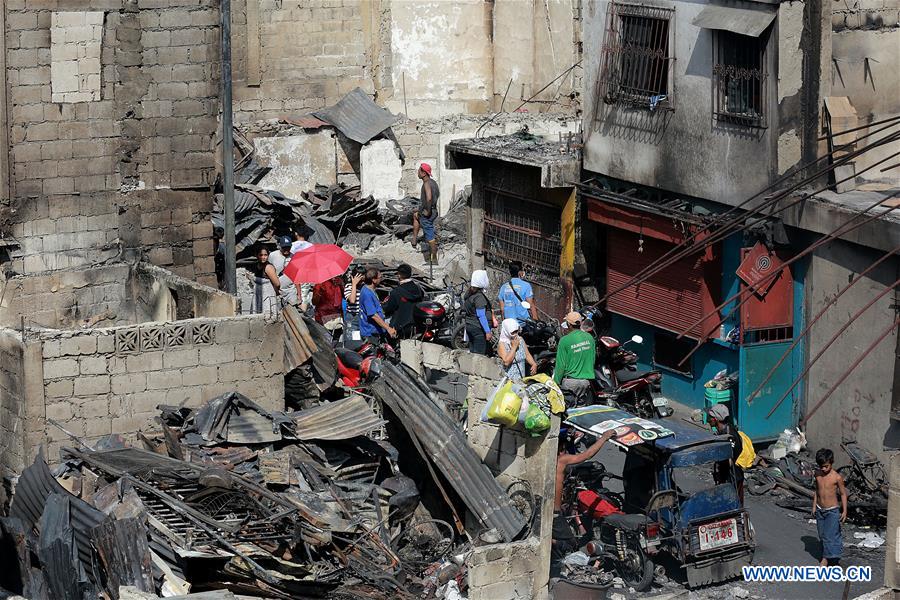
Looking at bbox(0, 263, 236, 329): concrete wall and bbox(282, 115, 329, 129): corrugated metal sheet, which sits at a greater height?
bbox(282, 115, 329, 129): corrugated metal sheet

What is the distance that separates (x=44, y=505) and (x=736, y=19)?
8.91 meters

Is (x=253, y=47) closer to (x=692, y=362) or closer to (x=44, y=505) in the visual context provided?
(x=692, y=362)

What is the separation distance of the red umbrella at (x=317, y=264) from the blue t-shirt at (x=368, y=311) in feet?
2.02

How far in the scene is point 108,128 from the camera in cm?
1528

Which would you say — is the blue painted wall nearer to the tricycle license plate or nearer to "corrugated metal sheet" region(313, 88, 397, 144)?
the tricycle license plate

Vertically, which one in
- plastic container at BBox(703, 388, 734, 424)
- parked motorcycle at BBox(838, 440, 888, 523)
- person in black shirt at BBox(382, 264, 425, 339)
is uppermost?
person in black shirt at BBox(382, 264, 425, 339)

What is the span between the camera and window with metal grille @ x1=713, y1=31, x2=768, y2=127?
15.2 meters

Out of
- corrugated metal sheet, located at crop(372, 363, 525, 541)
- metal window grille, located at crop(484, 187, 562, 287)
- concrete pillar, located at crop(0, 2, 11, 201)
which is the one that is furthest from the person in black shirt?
corrugated metal sheet, located at crop(372, 363, 525, 541)

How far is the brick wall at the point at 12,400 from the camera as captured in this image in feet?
41.4

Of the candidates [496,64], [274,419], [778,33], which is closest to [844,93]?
[778,33]

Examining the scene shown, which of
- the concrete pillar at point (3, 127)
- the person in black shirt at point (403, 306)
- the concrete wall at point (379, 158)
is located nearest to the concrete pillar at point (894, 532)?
the person in black shirt at point (403, 306)

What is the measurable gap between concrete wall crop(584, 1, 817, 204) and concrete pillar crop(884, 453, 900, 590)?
23.6ft

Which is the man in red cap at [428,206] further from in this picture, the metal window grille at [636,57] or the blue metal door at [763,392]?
the blue metal door at [763,392]

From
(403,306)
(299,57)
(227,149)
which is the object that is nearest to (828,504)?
(403,306)
